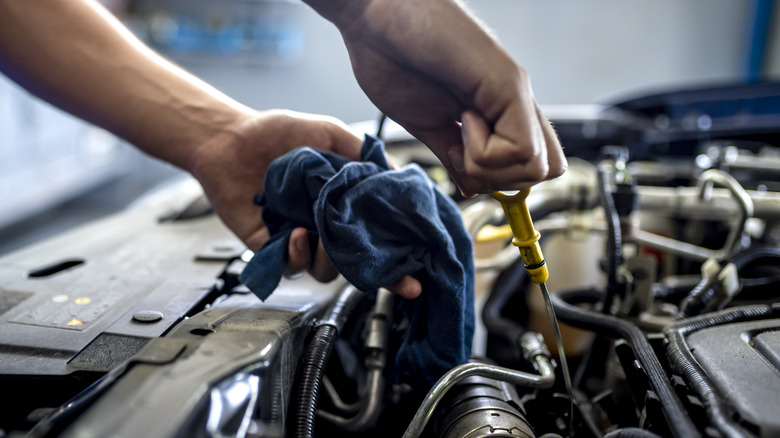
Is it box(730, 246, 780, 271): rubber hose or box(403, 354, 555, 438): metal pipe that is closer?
box(403, 354, 555, 438): metal pipe

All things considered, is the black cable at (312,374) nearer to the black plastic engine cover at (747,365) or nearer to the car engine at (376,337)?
the car engine at (376,337)

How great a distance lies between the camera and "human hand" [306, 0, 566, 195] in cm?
37

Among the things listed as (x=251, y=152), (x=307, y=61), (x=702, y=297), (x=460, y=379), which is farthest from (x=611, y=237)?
(x=307, y=61)

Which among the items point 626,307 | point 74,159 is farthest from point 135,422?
point 74,159

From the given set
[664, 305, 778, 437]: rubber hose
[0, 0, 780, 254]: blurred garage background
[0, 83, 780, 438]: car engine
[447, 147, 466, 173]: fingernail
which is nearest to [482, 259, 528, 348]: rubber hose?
[0, 83, 780, 438]: car engine

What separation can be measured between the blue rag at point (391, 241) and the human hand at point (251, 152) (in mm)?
126

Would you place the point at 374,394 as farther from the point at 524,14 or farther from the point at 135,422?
the point at 524,14

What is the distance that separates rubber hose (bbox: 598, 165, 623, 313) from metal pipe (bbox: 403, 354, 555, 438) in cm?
20

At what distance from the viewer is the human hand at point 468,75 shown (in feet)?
1.23

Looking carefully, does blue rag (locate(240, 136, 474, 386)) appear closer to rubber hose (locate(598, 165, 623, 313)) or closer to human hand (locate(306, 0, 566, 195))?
human hand (locate(306, 0, 566, 195))

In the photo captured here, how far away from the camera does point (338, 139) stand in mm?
691

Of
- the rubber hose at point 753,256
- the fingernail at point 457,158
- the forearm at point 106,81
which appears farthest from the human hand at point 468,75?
the rubber hose at point 753,256

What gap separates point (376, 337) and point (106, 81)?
0.50 meters

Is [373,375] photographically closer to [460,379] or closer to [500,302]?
[460,379]
